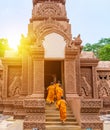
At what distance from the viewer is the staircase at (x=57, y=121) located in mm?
8219

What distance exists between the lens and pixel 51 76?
14.5 m

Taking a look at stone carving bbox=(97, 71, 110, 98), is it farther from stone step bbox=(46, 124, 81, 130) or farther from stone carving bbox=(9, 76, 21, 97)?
stone step bbox=(46, 124, 81, 130)

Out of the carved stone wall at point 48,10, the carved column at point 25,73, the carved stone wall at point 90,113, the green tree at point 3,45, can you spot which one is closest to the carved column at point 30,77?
the carved column at point 25,73

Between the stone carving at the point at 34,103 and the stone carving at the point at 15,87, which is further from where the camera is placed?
the stone carving at the point at 15,87

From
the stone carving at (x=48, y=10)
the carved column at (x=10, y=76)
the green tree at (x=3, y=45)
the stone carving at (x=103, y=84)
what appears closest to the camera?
the carved column at (x=10, y=76)

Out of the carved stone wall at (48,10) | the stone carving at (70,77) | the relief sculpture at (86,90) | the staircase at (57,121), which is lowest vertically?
the staircase at (57,121)

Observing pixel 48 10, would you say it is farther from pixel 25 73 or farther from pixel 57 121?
pixel 57 121

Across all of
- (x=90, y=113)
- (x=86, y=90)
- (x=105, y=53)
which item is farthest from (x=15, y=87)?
(x=105, y=53)

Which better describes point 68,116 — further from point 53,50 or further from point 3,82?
point 3,82

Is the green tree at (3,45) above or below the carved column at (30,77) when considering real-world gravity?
above

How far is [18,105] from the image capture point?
10359 millimetres

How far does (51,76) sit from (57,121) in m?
5.90

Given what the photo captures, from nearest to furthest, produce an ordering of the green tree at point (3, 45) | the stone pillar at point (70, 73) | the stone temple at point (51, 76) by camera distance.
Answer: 1. the stone temple at point (51, 76)
2. the stone pillar at point (70, 73)
3. the green tree at point (3, 45)

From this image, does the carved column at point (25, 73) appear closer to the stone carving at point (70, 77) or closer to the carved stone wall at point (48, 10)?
the carved stone wall at point (48, 10)
